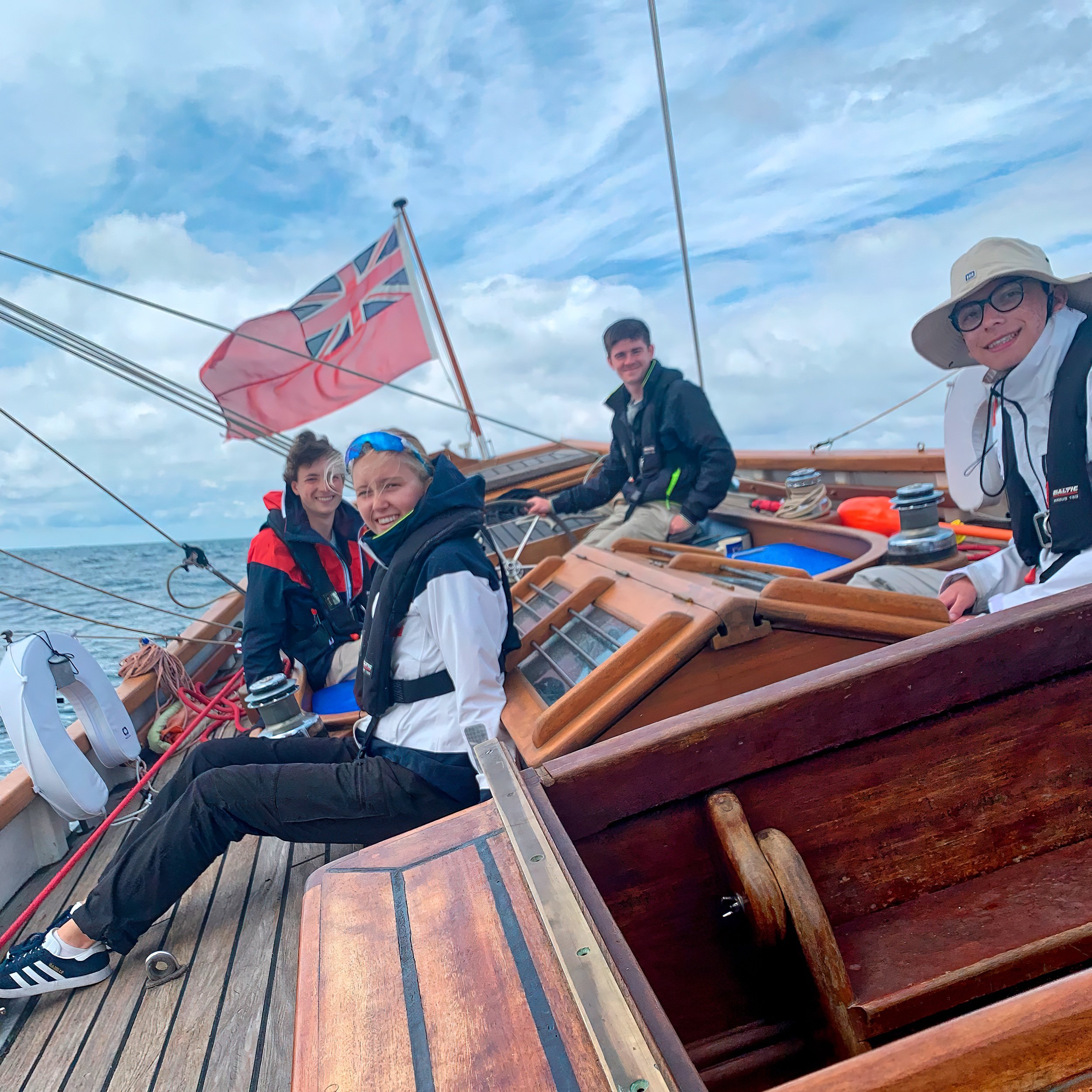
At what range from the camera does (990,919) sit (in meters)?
1.28

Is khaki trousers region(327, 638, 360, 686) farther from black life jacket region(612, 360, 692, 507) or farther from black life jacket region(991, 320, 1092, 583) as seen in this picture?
black life jacket region(991, 320, 1092, 583)

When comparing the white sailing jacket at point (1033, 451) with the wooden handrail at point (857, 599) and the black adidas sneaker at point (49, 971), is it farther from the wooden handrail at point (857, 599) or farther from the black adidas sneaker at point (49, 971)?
the black adidas sneaker at point (49, 971)

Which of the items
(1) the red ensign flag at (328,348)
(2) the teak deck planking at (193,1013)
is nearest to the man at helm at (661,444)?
(2) the teak deck planking at (193,1013)

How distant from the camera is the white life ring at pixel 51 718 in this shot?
2.58 metres

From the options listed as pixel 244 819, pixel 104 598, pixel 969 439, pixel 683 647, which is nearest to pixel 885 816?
pixel 683 647

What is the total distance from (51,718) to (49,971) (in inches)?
37.0

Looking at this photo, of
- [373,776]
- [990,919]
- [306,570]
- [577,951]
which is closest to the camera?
[577,951]

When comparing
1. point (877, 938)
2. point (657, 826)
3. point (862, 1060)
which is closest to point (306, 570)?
point (657, 826)

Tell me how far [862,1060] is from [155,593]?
14.1 m

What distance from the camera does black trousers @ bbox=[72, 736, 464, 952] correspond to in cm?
196

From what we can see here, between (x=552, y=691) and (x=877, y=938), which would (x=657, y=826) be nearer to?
(x=877, y=938)

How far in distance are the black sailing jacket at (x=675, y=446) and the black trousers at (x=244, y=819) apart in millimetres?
2337

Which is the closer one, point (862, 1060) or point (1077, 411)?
point (862, 1060)

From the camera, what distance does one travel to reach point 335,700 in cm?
313
